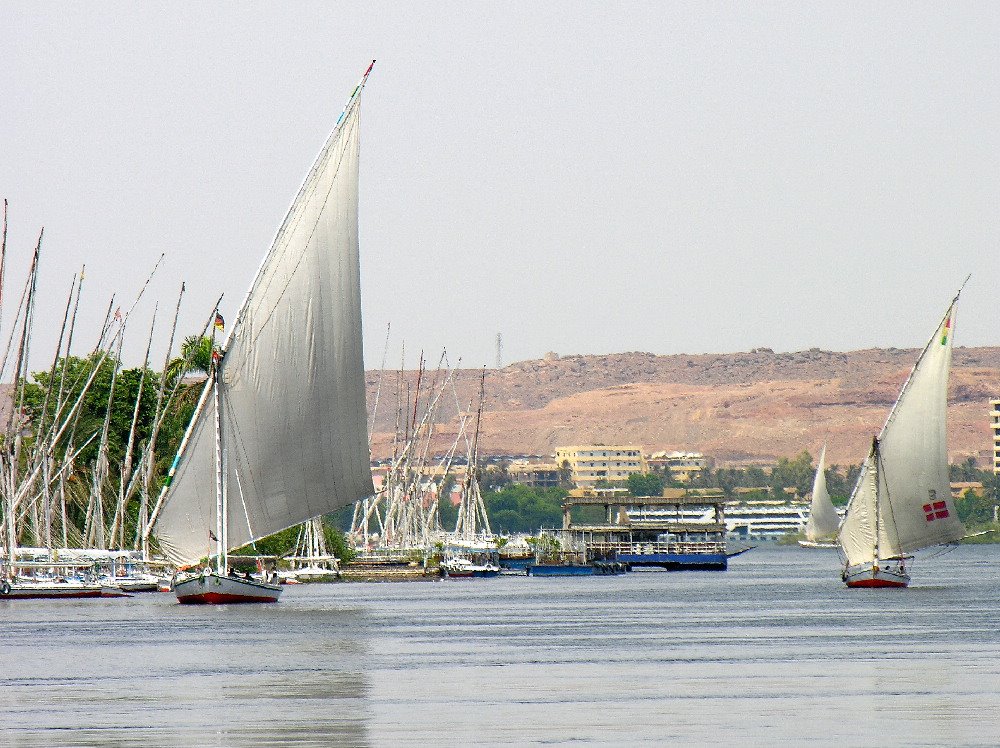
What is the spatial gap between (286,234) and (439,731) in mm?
31530

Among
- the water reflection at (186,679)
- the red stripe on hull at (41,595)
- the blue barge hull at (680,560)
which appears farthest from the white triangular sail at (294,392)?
the blue barge hull at (680,560)

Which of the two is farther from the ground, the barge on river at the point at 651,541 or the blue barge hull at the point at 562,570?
the barge on river at the point at 651,541

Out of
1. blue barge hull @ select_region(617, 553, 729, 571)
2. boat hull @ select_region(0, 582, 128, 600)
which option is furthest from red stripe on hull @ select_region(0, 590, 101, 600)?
blue barge hull @ select_region(617, 553, 729, 571)

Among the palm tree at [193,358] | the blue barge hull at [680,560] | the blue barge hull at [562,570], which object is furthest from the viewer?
the blue barge hull at [680,560]

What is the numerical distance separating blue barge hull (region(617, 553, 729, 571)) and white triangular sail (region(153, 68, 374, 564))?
264 ft

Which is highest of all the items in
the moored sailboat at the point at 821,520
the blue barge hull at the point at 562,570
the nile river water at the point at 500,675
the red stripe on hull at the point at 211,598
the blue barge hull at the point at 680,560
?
the moored sailboat at the point at 821,520

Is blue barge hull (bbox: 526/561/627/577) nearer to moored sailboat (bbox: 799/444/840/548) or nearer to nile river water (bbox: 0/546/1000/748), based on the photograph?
moored sailboat (bbox: 799/444/840/548)

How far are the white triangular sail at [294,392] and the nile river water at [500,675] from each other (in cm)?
326

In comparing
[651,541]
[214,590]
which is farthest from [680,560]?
[214,590]

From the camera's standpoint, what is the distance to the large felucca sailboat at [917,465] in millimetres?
77875

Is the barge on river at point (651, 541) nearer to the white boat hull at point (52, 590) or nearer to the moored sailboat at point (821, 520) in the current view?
the moored sailboat at point (821, 520)

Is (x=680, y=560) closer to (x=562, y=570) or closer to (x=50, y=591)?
(x=562, y=570)

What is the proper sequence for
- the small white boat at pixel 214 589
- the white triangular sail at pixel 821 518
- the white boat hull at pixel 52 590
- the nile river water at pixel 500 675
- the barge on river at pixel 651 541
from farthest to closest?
the white triangular sail at pixel 821 518
the barge on river at pixel 651 541
the white boat hull at pixel 52 590
the small white boat at pixel 214 589
the nile river water at pixel 500 675

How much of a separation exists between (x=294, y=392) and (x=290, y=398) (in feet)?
0.87
